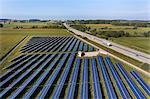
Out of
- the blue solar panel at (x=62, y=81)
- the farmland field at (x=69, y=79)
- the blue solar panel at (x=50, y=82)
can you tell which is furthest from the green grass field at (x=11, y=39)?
the blue solar panel at (x=62, y=81)

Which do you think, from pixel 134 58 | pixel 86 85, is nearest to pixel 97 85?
pixel 86 85

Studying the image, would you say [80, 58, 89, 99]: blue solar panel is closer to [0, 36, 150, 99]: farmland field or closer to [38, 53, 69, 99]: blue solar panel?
[0, 36, 150, 99]: farmland field

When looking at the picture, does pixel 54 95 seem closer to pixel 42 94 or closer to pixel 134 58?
pixel 42 94

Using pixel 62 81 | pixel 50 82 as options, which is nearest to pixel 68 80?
pixel 62 81

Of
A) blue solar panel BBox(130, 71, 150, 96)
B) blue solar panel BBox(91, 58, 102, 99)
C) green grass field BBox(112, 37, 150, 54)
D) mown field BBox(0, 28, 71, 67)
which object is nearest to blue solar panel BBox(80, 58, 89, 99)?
blue solar panel BBox(91, 58, 102, 99)

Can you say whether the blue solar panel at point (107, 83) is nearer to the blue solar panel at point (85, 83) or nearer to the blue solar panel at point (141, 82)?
the blue solar panel at point (85, 83)

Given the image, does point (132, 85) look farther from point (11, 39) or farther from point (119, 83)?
point (11, 39)

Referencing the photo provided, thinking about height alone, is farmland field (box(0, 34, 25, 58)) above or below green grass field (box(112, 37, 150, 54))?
above

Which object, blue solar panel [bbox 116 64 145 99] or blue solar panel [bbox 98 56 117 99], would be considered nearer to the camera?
blue solar panel [bbox 98 56 117 99]
